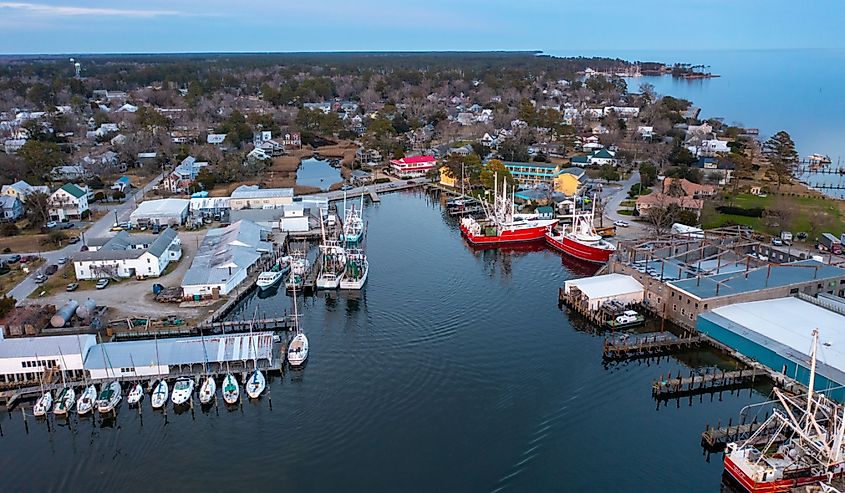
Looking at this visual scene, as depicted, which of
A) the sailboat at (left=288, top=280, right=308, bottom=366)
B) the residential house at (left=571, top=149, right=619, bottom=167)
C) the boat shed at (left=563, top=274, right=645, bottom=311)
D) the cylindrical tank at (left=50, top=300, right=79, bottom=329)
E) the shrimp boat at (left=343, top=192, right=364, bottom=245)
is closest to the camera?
the sailboat at (left=288, top=280, right=308, bottom=366)

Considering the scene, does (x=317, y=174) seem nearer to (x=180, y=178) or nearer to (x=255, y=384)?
(x=180, y=178)

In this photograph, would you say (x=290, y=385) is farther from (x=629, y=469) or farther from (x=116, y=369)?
(x=629, y=469)

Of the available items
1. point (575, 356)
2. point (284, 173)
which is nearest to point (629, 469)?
point (575, 356)

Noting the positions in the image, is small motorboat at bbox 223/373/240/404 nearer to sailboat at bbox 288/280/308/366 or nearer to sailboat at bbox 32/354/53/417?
sailboat at bbox 288/280/308/366

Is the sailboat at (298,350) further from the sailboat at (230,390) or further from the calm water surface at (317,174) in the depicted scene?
the calm water surface at (317,174)

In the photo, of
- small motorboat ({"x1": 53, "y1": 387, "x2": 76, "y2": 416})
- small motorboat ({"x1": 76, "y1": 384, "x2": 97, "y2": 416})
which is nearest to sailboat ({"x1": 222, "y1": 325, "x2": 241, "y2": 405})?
small motorboat ({"x1": 76, "y1": 384, "x2": 97, "y2": 416})

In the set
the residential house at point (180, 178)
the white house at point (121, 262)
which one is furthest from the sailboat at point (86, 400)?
the residential house at point (180, 178)
